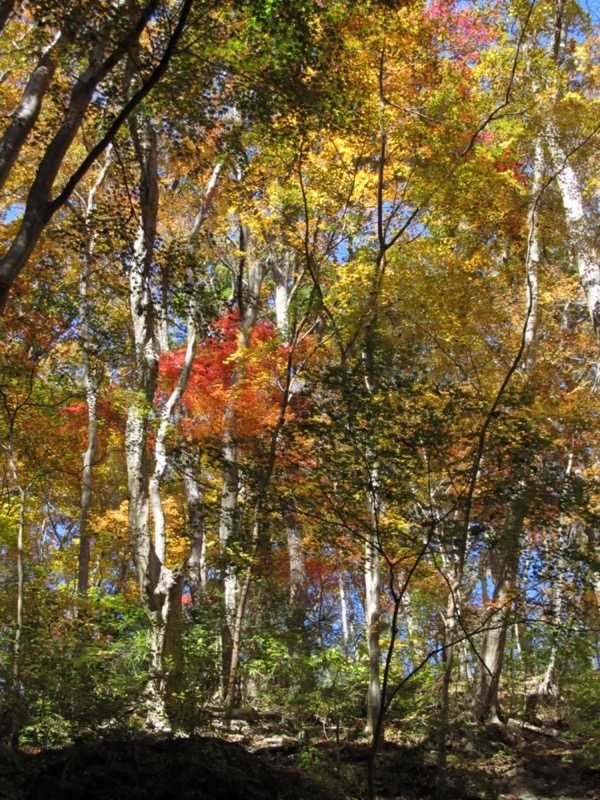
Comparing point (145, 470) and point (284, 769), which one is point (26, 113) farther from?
point (284, 769)

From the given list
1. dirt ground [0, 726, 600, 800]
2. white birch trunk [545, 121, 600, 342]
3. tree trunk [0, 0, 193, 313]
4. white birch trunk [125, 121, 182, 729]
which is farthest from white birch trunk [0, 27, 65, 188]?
white birch trunk [545, 121, 600, 342]

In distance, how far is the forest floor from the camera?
3.93 m

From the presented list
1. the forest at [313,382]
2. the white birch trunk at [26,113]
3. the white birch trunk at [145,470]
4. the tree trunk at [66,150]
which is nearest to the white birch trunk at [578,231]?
the forest at [313,382]

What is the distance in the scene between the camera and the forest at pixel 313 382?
5.05 meters

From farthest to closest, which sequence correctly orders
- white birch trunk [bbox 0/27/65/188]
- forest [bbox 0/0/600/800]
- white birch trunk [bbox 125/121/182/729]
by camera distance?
white birch trunk [bbox 125/121/182/729], forest [bbox 0/0/600/800], white birch trunk [bbox 0/27/65/188]

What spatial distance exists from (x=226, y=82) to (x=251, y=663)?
6.77 m

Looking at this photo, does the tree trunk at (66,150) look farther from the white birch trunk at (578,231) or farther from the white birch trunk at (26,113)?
the white birch trunk at (578,231)

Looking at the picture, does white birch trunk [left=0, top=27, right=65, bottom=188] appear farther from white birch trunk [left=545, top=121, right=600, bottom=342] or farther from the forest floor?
white birch trunk [left=545, top=121, right=600, bottom=342]

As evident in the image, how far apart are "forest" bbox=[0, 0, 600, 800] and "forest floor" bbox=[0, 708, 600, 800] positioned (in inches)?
1.9

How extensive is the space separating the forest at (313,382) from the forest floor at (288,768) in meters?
0.05

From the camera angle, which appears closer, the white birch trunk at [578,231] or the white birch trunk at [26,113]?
the white birch trunk at [26,113]

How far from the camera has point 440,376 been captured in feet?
35.2

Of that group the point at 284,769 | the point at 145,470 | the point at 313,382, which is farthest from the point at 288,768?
the point at 145,470

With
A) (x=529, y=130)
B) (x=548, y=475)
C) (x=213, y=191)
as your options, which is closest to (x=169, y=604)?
(x=548, y=475)
